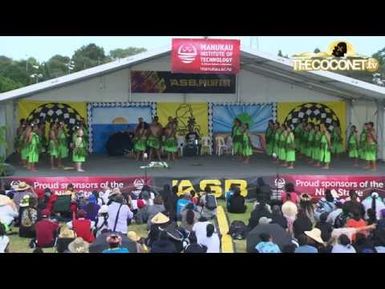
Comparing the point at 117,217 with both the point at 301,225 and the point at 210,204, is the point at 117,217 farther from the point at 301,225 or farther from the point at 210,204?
the point at 301,225

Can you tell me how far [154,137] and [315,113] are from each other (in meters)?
5.73

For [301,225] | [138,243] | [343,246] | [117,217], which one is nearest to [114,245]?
[138,243]

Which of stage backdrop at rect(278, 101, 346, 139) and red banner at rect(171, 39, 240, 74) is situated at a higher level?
red banner at rect(171, 39, 240, 74)

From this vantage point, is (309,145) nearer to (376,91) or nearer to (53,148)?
(376,91)

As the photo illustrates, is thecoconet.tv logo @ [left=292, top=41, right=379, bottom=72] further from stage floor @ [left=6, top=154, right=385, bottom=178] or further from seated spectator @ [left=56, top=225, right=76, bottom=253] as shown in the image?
seated spectator @ [left=56, top=225, right=76, bottom=253]

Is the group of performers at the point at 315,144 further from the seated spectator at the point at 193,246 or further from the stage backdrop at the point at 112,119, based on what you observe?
the seated spectator at the point at 193,246

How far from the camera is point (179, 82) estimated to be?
66.1ft

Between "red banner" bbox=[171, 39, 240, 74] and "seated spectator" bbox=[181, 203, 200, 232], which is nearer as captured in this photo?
"seated spectator" bbox=[181, 203, 200, 232]

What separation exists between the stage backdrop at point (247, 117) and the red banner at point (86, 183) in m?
7.54

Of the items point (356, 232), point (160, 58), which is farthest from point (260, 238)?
point (160, 58)

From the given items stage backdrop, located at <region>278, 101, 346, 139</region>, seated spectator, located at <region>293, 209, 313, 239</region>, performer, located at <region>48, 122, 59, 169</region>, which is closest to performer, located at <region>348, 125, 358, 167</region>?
stage backdrop, located at <region>278, 101, 346, 139</region>

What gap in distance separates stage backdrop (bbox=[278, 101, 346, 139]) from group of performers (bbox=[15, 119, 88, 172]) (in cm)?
706

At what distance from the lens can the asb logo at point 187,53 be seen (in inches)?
630

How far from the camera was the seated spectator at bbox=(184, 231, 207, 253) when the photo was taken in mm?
8297
